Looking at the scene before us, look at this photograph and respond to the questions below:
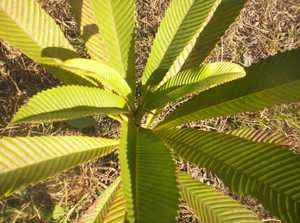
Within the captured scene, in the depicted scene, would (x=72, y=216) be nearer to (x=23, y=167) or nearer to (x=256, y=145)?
(x=23, y=167)

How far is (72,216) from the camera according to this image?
6.44ft

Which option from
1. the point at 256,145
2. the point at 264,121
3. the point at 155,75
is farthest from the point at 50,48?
the point at 264,121

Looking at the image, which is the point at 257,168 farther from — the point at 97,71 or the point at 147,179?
the point at 97,71

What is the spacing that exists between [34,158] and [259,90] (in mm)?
684

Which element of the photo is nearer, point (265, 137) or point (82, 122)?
point (265, 137)

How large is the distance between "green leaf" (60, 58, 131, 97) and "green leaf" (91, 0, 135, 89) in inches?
3.7

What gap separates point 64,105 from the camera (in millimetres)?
1305

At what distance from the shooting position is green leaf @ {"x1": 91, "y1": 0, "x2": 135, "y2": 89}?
1.56m

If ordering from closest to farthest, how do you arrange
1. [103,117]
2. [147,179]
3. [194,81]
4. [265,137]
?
[147,179] < [194,81] < [265,137] < [103,117]

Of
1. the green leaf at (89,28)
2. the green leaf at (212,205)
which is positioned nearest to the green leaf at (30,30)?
the green leaf at (89,28)

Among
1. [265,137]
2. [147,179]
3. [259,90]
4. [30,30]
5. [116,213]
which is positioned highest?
[30,30]

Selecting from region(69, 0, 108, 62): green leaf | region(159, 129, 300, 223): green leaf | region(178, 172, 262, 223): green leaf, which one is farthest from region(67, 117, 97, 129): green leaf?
region(159, 129, 300, 223): green leaf

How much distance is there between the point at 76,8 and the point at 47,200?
80 centimetres

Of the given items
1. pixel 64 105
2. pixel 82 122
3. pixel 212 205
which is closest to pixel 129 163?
pixel 64 105
